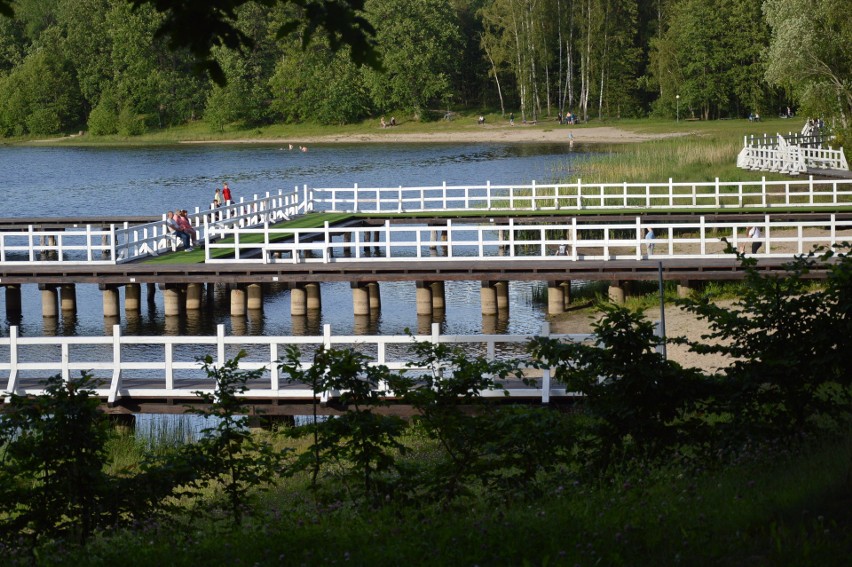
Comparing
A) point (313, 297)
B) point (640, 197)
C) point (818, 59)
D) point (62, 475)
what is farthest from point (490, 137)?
point (62, 475)

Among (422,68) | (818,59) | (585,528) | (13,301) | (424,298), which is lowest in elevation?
(13,301)

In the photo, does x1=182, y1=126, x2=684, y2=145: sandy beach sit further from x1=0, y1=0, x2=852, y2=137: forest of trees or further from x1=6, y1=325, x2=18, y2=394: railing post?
x1=6, y1=325, x2=18, y2=394: railing post

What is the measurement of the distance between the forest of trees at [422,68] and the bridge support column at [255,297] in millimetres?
68914

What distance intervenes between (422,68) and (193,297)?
89.9m

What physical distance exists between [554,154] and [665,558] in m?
92.8

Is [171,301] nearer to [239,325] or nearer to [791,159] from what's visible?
[239,325]

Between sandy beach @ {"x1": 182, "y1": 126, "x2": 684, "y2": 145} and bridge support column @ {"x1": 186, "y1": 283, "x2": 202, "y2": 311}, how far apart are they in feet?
239

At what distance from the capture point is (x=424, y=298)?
34406 mm

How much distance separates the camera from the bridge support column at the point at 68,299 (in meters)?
37.2

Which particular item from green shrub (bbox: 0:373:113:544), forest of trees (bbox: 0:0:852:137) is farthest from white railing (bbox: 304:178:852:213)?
forest of trees (bbox: 0:0:852:137)

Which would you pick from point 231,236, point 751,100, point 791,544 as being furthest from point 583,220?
point 751,100

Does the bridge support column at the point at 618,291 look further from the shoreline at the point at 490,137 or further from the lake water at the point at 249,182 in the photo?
the shoreline at the point at 490,137

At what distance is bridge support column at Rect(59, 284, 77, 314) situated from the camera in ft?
122

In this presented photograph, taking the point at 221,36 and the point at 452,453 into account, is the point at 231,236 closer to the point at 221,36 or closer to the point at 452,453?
the point at 452,453
